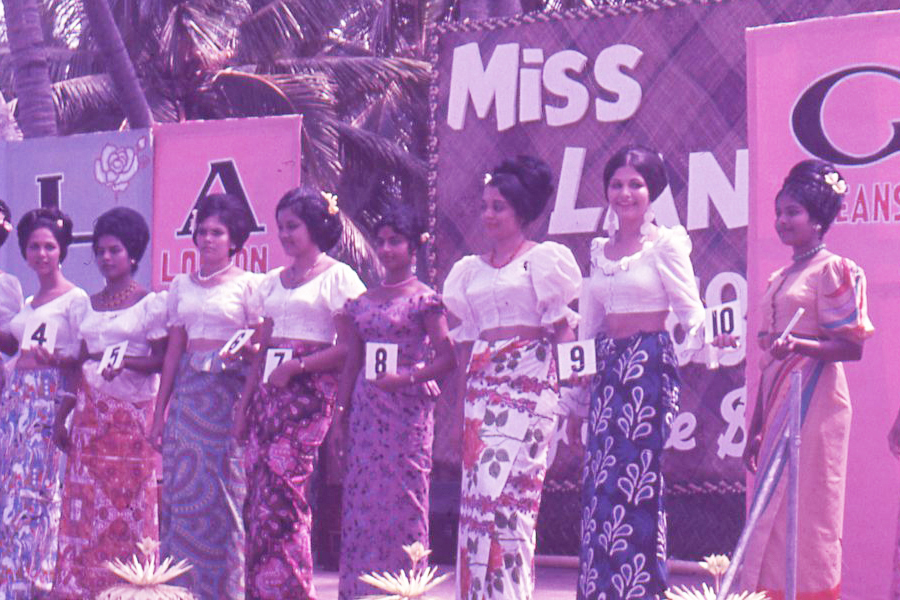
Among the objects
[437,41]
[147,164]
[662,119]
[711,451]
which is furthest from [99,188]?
[711,451]

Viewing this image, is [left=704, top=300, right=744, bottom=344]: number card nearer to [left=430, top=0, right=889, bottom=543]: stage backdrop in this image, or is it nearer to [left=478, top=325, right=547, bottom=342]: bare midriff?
[left=478, top=325, right=547, bottom=342]: bare midriff

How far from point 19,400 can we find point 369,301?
1731 millimetres

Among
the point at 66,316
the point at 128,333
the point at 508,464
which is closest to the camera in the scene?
the point at 508,464

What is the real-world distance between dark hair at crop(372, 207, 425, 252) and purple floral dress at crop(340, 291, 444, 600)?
20cm

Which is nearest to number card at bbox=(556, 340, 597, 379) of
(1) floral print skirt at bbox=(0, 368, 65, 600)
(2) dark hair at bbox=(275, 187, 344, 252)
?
(2) dark hair at bbox=(275, 187, 344, 252)

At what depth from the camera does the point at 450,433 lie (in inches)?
319

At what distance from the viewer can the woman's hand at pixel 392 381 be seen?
5.48 metres

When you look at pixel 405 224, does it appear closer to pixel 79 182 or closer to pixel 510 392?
pixel 510 392

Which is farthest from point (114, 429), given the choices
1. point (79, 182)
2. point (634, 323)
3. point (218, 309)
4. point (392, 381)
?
point (634, 323)

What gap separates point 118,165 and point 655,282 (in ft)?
10.7

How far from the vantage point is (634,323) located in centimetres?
501

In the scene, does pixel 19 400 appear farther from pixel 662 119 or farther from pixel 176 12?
pixel 176 12

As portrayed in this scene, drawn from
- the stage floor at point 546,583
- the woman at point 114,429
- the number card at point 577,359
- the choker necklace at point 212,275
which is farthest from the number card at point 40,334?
the number card at point 577,359

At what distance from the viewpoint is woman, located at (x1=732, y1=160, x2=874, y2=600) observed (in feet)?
15.3
